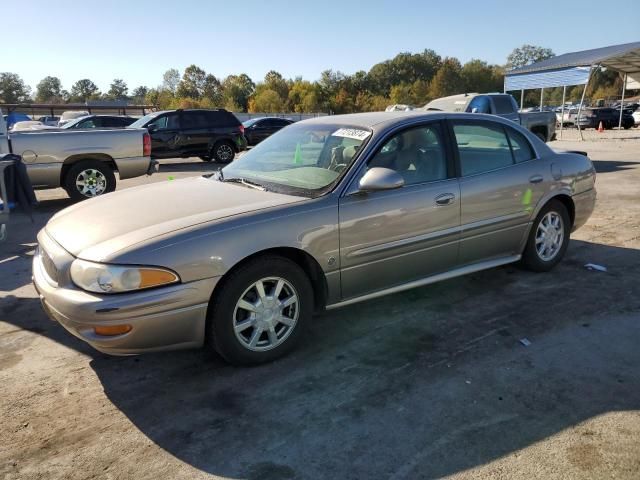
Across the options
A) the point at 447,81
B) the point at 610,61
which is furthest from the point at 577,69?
the point at 447,81

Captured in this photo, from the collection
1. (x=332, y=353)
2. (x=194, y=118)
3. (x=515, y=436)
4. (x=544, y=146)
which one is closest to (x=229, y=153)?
(x=194, y=118)

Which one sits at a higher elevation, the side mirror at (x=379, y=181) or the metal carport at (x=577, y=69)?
the metal carport at (x=577, y=69)

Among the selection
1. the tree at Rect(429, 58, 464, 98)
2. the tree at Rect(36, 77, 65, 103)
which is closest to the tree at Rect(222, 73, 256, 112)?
the tree at Rect(429, 58, 464, 98)

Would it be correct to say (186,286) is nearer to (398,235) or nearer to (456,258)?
(398,235)

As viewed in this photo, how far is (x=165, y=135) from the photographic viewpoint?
1553 centimetres

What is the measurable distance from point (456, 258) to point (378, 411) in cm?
176

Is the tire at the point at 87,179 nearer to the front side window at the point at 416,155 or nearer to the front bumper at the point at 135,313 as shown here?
the front bumper at the point at 135,313

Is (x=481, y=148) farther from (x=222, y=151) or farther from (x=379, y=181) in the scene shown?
(x=222, y=151)

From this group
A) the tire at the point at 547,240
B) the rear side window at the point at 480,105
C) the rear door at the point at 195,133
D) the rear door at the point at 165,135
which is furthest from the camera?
the rear door at the point at 195,133

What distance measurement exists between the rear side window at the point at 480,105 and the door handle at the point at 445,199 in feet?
32.5

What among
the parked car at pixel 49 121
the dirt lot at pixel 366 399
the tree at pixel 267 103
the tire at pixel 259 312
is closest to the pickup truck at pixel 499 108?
the dirt lot at pixel 366 399

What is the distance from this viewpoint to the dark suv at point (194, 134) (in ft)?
50.9

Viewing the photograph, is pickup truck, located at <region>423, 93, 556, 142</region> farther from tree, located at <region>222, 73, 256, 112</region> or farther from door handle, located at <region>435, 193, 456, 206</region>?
tree, located at <region>222, 73, 256, 112</region>

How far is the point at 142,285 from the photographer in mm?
2838
